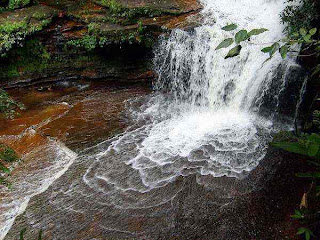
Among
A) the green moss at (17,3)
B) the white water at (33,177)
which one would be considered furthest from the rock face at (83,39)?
the white water at (33,177)

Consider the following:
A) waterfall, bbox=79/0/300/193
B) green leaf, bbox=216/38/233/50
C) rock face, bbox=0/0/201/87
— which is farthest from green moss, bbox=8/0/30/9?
green leaf, bbox=216/38/233/50

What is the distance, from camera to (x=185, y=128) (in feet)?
20.7

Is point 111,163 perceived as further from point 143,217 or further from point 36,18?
point 36,18

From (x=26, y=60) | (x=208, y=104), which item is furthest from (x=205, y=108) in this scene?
(x=26, y=60)

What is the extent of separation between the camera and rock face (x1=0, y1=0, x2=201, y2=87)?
25.3 ft

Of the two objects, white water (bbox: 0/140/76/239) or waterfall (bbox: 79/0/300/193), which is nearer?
white water (bbox: 0/140/76/239)

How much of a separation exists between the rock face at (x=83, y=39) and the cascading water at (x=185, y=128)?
713 millimetres

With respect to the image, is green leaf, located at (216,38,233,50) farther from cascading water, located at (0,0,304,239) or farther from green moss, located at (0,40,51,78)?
Answer: green moss, located at (0,40,51,78)

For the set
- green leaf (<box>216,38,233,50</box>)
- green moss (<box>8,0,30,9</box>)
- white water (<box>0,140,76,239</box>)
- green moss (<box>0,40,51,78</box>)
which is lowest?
white water (<box>0,140,76,239</box>)

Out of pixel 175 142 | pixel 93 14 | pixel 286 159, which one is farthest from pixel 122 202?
pixel 93 14

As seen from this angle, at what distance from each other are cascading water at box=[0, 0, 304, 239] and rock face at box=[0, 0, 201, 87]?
0.71 m

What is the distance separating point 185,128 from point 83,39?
12.9 ft

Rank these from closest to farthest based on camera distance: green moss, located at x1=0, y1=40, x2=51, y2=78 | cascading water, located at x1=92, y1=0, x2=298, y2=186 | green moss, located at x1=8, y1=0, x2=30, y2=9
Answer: cascading water, located at x1=92, y1=0, x2=298, y2=186 < green moss, located at x1=0, y1=40, x2=51, y2=78 < green moss, located at x1=8, y1=0, x2=30, y2=9

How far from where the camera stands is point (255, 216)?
3.98 meters
